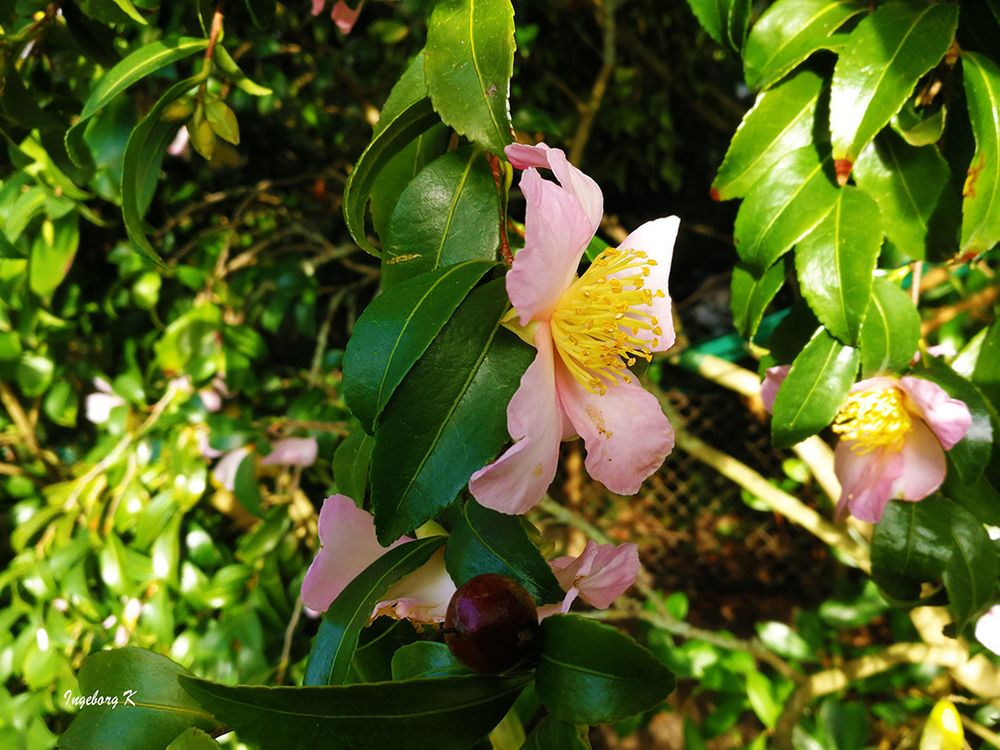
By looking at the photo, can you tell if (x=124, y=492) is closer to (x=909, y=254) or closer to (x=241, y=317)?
(x=241, y=317)

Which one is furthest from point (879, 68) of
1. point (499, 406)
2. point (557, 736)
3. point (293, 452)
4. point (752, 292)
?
point (293, 452)

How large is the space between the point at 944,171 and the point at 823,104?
0.12 metres

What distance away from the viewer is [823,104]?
639mm

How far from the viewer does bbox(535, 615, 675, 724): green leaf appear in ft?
1.14

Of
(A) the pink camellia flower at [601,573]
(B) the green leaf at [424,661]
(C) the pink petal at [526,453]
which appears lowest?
(B) the green leaf at [424,661]

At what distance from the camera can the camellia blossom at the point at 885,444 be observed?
2.22 feet

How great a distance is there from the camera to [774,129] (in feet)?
2.08

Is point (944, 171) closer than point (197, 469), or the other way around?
point (944, 171)

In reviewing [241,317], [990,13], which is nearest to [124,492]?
[241,317]

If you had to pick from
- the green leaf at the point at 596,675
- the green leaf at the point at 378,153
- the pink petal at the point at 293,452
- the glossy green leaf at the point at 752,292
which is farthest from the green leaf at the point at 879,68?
the pink petal at the point at 293,452

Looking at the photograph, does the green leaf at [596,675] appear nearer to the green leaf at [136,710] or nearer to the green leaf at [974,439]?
the green leaf at [136,710]

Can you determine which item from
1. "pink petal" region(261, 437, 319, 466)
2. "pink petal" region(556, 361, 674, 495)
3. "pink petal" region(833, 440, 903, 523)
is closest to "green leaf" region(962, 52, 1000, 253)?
"pink petal" region(833, 440, 903, 523)

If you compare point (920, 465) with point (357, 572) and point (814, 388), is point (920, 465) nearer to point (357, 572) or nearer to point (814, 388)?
point (814, 388)

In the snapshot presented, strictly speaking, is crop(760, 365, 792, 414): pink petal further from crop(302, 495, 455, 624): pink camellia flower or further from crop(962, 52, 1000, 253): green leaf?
crop(302, 495, 455, 624): pink camellia flower
